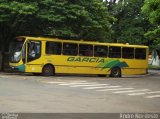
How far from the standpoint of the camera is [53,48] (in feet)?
109

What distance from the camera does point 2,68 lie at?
36406 millimetres

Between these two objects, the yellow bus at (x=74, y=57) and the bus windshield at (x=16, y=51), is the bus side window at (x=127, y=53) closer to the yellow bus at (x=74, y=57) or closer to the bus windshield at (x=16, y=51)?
the yellow bus at (x=74, y=57)

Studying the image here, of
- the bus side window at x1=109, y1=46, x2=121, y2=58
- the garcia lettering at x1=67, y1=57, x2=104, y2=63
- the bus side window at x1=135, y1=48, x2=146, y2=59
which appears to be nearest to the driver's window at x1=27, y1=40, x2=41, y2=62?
the garcia lettering at x1=67, y1=57, x2=104, y2=63

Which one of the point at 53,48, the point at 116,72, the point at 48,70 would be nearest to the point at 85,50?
the point at 53,48

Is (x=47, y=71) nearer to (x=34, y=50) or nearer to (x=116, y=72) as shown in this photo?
(x=34, y=50)

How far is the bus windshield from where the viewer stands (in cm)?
3246

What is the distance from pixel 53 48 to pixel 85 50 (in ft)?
9.88

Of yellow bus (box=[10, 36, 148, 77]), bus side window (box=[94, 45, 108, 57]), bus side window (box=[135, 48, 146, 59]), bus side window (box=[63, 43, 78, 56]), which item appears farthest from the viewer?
bus side window (box=[135, 48, 146, 59])

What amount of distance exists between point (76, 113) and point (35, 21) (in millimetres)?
21722

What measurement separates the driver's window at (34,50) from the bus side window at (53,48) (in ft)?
2.45

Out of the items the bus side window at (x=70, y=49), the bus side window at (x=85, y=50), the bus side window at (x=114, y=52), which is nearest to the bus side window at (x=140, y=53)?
the bus side window at (x=114, y=52)

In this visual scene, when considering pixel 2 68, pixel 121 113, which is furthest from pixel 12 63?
pixel 121 113

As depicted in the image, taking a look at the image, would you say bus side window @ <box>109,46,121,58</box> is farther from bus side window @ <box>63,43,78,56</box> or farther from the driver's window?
the driver's window

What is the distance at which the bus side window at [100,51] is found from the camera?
1410 inches
